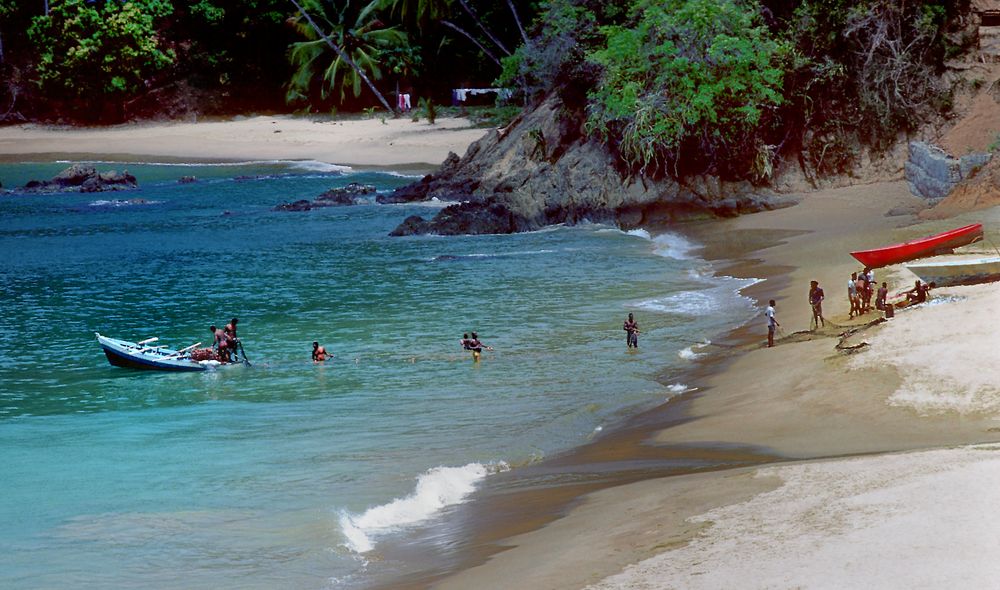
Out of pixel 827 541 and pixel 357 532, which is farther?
pixel 357 532

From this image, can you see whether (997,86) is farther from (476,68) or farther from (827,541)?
(476,68)

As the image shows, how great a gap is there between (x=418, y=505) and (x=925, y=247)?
14.7 m

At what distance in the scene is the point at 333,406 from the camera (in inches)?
823

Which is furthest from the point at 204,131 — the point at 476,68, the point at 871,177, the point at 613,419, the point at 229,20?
the point at 613,419

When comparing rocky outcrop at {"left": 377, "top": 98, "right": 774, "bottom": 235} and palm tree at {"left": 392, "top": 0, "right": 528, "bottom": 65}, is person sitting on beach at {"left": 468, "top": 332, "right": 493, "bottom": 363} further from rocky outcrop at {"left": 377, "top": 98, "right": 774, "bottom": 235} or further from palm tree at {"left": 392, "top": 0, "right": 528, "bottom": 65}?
palm tree at {"left": 392, "top": 0, "right": 528, "bottom": 65}

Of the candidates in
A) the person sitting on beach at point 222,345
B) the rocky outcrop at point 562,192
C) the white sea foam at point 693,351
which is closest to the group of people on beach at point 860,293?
the white sea foam at point 693,351

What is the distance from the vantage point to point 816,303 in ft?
70.2

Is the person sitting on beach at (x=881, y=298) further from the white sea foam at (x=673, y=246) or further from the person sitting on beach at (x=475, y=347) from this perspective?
the white sea foam at (x=673, y=246)

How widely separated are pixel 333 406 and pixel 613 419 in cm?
529

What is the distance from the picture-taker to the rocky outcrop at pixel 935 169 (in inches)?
1373

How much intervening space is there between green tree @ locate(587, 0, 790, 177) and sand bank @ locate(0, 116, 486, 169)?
2597cm

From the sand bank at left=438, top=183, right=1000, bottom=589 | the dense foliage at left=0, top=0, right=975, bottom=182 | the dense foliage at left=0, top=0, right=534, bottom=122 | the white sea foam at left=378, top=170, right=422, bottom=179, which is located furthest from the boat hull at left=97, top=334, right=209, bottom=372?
the dense foliage at left=0, top=0, right=534, bottom=122

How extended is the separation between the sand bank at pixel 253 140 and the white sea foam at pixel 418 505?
51.4 meters

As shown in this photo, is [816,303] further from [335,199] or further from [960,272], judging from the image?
[335,199]
